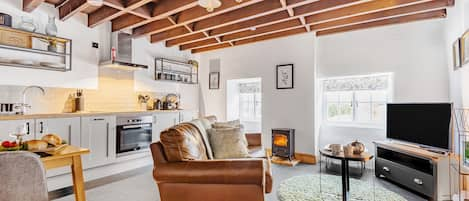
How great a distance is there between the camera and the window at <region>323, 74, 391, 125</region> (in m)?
4.18

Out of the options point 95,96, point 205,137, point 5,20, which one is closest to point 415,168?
point 205,137

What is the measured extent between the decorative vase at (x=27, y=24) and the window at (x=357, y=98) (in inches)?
192

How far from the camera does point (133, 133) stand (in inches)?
165

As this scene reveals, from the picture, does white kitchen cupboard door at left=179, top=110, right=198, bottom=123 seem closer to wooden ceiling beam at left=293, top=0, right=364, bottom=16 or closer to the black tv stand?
wooden ceiling beam at left=293, top=0, right=364, bottom=16

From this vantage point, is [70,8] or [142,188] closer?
[142,188]

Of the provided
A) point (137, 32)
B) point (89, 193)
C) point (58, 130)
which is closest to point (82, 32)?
point (137, 32)

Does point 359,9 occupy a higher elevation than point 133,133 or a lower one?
higher

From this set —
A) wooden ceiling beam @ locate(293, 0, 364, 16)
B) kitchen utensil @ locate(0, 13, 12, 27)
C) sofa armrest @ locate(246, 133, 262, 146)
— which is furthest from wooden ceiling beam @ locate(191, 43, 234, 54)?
kitchen utensil @ locate(0, 13, 12, 27)

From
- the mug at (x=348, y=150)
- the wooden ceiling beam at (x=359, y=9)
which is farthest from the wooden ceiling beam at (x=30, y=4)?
the mug at (x=348, y=150)

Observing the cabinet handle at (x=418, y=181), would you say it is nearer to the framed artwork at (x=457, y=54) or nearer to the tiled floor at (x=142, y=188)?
the tiled floor at (x=142, y=188)

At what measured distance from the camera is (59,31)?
12.3ft

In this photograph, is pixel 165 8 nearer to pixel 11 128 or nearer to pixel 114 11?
pixel 114 11

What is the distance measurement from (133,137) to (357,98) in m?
4.08

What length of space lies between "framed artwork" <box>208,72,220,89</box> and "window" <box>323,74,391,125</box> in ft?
8.21
